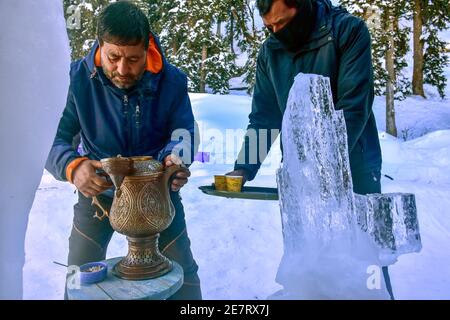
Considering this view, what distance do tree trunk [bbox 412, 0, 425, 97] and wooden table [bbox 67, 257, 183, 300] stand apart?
11.1 meters

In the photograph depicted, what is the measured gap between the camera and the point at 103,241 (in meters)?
2.13

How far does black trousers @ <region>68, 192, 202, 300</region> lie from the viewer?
2078 mm

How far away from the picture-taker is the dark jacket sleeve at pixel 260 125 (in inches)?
91.0

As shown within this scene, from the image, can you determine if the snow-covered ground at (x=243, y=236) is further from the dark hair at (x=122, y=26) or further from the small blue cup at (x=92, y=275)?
the dark hair at (x=122, y=26)

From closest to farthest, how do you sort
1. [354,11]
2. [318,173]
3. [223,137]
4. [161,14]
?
[318,173] < [223,137] < [354,11] < [161,14]

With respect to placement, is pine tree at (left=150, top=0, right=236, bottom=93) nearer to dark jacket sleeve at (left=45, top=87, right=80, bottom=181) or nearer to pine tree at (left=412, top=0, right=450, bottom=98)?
pine tree at (left=412, top=0, right=450, bottom=98)

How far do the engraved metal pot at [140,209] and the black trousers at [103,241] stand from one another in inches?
14.7

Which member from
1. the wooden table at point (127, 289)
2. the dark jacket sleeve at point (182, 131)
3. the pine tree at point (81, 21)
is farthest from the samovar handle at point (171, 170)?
the pine tree at point (81, 21)

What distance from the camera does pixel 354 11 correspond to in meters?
8.47

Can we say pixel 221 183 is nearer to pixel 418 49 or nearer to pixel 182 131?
pixel 182 131

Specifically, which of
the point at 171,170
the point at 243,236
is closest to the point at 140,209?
the point at 171,170

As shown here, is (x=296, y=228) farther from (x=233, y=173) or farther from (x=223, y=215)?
(x=223, y=215)
